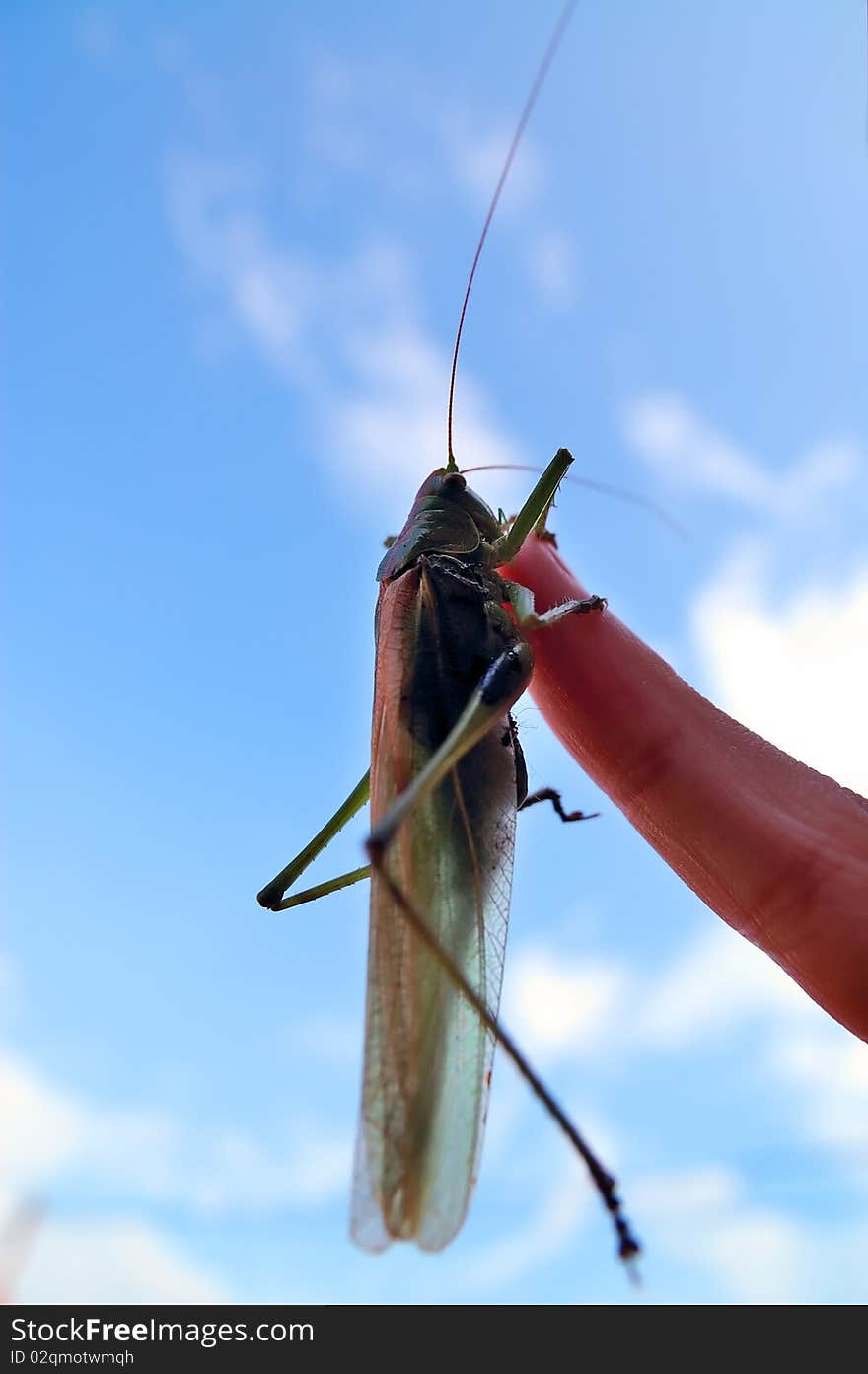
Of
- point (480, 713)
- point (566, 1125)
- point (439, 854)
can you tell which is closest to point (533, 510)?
point (480, 713)

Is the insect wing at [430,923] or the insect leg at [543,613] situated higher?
the insect leg at [543,613]

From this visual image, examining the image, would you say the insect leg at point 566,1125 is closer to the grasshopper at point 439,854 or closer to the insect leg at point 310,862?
the grasshopper at point 439,854

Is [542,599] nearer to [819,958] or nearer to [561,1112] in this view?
[819,958]

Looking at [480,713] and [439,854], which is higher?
[480,713]

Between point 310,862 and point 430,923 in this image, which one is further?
point 310,862

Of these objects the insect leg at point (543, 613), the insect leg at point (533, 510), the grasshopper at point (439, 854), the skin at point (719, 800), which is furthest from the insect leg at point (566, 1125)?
the insect leg at point (533, 510)

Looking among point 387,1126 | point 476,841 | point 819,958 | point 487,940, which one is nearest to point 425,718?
point 476,841

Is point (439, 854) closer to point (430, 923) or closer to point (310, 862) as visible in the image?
point (430, 923)
